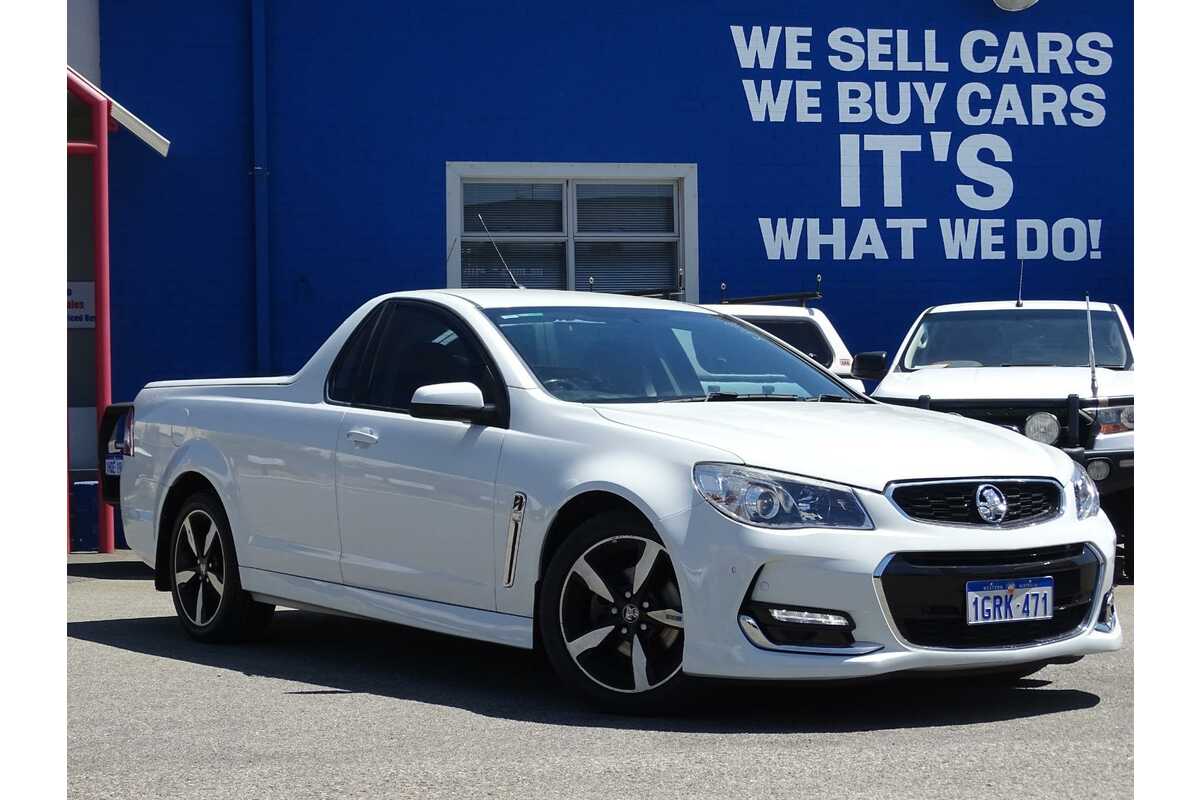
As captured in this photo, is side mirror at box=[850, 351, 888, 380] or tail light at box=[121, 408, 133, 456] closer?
tail light at box=[121, 408, 133, 456]

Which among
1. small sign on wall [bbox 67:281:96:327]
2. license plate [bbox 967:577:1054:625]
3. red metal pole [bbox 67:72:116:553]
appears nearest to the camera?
license plate [bbox 967:577:1054:625]

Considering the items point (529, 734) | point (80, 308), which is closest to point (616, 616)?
point (529, 734)

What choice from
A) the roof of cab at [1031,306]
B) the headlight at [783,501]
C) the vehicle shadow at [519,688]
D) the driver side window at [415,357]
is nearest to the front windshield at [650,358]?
the driver side window at [415,357]

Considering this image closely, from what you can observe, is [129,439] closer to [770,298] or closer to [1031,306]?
[1031,306]

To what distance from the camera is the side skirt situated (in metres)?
6.39

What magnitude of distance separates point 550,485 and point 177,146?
Answer: 10013mm

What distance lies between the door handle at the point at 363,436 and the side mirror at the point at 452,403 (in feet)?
1.62

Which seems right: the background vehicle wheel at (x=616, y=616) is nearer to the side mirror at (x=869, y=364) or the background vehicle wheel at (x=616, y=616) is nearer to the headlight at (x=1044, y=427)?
the side mirror at (x=869, y=364)

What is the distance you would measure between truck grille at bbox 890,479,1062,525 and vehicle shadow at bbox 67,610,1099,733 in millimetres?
670

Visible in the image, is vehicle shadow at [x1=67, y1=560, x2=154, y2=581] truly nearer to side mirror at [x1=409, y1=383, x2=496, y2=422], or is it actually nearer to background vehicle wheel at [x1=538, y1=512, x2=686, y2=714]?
side mirror at [x1=409, y1=383, x2=496, y2=422]

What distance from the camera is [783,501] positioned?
224 inches

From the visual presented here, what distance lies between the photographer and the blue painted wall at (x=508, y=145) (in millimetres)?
15203

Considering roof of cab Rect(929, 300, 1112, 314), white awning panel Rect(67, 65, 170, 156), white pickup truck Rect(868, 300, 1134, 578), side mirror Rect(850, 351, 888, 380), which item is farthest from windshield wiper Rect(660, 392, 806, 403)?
white awning panel Rect(67, 65, 170, 156)

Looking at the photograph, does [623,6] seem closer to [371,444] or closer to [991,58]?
[991,58]
